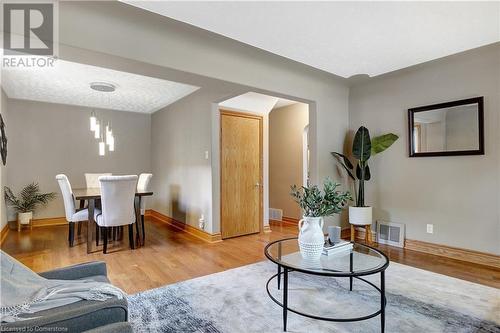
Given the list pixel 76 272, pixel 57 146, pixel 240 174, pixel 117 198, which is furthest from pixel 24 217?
pixel 76 272

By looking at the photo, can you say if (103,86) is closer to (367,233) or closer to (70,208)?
(70,208)

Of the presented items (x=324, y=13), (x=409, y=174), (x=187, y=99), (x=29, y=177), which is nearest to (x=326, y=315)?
(x=324, y=13)

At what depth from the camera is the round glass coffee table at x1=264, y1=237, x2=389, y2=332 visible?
5.83 ft

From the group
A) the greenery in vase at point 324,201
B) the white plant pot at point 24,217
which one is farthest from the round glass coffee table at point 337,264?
the white plant pot at point 24,217

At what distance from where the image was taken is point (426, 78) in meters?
3.57

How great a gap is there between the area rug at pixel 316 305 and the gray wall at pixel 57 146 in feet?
15.2

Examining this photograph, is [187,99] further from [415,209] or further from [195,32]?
[415,209]

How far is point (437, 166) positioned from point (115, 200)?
13.8ft

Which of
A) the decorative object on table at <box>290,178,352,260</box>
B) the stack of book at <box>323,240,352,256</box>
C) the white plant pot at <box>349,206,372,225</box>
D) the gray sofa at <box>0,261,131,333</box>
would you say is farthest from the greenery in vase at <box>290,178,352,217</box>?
the white plant pot at <box>349,206,372,225</box>

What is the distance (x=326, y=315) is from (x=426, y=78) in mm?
3218

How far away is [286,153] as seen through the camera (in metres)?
5.77

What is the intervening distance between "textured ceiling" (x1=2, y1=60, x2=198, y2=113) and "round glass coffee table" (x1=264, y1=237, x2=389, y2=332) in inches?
129

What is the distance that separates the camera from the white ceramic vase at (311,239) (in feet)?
6.65

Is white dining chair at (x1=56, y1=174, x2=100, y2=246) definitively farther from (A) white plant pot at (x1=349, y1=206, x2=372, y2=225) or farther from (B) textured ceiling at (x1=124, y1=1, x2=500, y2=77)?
(A) white plant pot at (x1=349, y1=206, x2=372, y2=225)
